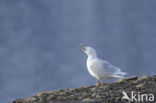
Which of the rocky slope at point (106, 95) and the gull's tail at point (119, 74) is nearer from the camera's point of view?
the rocky slope at point (106, 95)

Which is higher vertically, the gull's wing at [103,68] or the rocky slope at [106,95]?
the gull's wing at [103,68]

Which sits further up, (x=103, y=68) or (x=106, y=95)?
(x=103, y=68)

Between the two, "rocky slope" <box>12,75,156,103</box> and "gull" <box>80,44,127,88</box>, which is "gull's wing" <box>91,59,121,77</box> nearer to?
"gull" <box>80,44,127,88</box>

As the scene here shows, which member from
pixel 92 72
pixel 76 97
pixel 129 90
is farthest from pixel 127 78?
pixel 76 97

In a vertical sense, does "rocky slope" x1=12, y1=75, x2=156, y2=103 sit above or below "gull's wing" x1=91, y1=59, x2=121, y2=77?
below

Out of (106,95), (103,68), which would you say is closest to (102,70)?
(103,68)

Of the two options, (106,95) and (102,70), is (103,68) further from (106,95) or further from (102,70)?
(106,95)

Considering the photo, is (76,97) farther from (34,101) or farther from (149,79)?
(149,79)

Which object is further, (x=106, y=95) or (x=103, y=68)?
(x=103, y=68)

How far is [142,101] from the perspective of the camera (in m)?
9.70

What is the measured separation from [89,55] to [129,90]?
9.70ft

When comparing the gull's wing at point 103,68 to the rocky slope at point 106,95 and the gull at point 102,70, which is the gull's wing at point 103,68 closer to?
the gull at point 102,70

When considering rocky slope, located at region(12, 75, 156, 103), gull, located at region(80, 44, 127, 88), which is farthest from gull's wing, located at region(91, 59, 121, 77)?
rocky slope, located at region(12, 75, 156, 103)

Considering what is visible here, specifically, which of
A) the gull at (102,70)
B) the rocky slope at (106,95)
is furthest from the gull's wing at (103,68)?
the rocky slope at (106,95)
